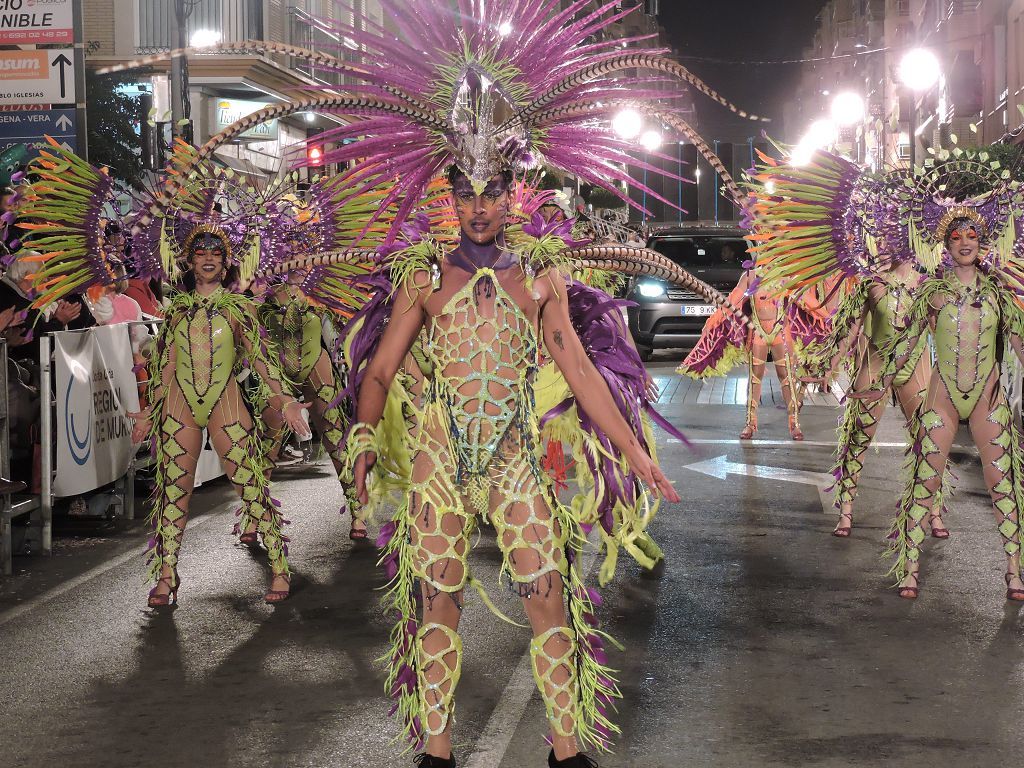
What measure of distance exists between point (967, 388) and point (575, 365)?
335 cm

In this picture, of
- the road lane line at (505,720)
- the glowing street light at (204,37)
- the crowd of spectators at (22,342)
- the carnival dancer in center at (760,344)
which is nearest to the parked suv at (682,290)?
the carnival dancer in center at (760,344)

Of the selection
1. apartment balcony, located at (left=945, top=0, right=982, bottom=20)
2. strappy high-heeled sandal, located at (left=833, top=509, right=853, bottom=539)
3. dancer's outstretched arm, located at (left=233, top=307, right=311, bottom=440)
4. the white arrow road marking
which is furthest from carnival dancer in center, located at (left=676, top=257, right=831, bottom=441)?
apartment balcony, located at (left=945, top=0, right=982, bottom=20)

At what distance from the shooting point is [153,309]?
505 inches

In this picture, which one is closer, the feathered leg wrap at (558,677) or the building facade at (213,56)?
the feathered leg wrap at (558,677)

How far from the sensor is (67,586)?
7973 mm

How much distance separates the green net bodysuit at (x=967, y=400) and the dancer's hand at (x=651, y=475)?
324 centimetres

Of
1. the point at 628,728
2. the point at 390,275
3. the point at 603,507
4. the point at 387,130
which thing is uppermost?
the point at 387,130

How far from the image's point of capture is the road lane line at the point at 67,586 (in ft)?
24.1

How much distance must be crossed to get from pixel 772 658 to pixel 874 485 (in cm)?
535

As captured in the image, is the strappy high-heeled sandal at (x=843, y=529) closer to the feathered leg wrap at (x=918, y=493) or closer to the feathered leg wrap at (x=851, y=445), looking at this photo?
the feathered leg wrap at (x=851, y=445)

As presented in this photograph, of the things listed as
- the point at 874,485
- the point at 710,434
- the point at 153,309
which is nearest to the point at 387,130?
the point at 874,485

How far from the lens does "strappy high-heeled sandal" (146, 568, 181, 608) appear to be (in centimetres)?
743

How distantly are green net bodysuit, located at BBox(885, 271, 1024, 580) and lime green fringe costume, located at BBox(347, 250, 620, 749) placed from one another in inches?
128

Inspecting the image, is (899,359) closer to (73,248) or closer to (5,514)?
(73,248)
